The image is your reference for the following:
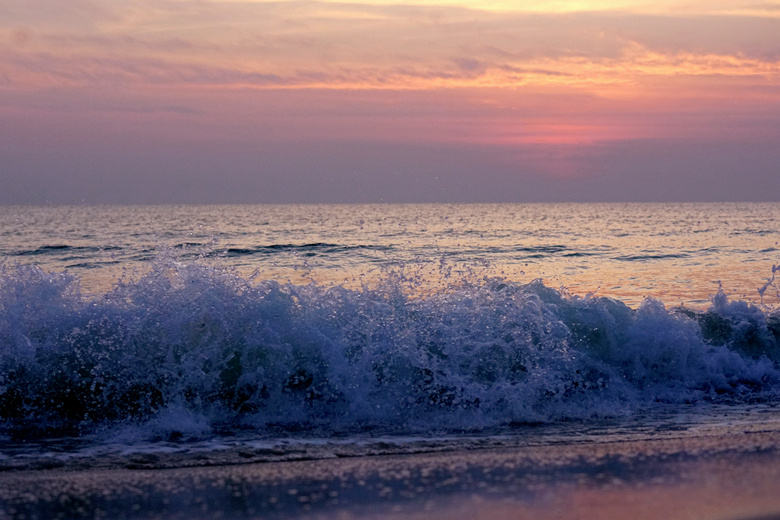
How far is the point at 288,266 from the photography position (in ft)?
71.8

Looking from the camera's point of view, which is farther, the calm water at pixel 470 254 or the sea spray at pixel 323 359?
the calm water at pixel 470 254

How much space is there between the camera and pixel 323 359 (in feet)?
23.3

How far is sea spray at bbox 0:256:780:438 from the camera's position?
637 centimetres

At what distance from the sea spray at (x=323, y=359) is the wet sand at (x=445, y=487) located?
3.63 ft

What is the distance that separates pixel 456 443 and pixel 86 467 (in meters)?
2.57

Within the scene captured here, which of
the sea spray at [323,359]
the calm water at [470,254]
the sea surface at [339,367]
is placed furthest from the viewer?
the calm water at [470,254]

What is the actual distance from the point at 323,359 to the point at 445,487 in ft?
10.00

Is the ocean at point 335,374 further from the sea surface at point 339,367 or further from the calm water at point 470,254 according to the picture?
the calm water at point 470,254

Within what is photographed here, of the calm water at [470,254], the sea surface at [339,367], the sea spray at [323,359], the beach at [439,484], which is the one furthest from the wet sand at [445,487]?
the calm water at [470,254]

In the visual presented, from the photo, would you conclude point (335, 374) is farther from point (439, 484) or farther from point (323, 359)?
point (439, 484)

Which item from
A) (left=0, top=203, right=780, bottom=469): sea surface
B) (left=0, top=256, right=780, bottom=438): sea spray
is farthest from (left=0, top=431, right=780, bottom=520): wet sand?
(left=0, top=256, right=780, bottom=438): sea spray

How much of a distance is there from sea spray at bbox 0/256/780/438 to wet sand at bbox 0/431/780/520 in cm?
111

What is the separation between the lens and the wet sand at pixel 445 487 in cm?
382

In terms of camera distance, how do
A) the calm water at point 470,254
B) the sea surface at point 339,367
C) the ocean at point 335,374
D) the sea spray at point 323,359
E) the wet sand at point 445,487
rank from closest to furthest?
the wet sand at point 445,487 → the ocean at point 335,374 → the sea surface at point 339,367 → the sea spray at point 323,359 → the calm water at point 470,254
